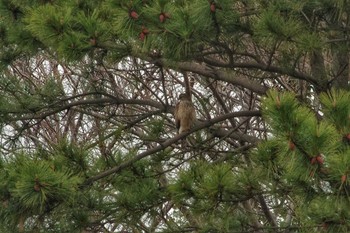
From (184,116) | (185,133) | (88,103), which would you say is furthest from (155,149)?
(88,103)

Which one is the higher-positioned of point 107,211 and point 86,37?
point 86,37

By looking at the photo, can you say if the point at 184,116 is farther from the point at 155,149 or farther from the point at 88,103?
the point at 88,103

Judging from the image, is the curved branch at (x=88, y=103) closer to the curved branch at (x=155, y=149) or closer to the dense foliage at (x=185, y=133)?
the dense foliage at (x=185, y=133)

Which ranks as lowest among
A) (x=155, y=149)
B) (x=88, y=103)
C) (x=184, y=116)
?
(x=155, y=149)

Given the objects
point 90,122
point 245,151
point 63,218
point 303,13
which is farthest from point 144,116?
point 90,122

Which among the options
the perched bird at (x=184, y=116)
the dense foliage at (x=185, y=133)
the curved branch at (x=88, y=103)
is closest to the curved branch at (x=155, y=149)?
the dense foliage at (x=185, y=133)

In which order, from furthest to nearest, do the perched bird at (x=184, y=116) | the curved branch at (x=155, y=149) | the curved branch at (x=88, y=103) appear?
the curved branch at (x=88, y=103) < the perched bird at (x=184, y=116) < the curved branch at (x=155, y=149)

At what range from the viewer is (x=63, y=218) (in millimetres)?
6426

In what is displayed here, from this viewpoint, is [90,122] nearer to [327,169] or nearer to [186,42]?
[186,42]

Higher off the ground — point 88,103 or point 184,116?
point 88,103

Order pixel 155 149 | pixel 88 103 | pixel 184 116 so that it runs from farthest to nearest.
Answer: pixel 88 103 < pixel 184 116 < pixel 155 149

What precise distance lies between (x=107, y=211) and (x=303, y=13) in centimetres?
202

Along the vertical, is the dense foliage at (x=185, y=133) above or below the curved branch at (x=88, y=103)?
below

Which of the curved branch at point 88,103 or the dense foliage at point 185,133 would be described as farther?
the curved branch at point 88,103
